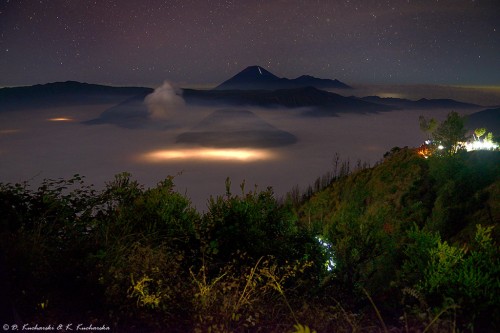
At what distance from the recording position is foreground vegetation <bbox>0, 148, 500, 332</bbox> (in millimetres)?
4344

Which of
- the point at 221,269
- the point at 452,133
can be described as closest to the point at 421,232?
the point at 221,269

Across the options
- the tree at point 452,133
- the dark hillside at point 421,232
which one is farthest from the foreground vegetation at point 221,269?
the tree at point 452,133

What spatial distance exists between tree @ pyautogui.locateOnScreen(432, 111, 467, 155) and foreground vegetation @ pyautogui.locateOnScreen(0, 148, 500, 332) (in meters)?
36.4

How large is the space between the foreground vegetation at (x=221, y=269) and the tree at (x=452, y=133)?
36432mm

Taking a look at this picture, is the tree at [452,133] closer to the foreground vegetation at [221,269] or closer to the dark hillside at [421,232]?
the dark hillside at [421,232]

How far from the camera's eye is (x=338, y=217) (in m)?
8.71

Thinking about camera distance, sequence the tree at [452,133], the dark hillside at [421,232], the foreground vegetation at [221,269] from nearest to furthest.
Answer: the foreground vegetation at [221,269]
the dark hillside at [421,232]
the tree at [452,133]

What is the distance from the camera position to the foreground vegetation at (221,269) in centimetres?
434

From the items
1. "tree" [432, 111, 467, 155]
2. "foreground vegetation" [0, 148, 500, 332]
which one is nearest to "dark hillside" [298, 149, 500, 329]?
"foreground vegetation" [0, 148, 500, 332]

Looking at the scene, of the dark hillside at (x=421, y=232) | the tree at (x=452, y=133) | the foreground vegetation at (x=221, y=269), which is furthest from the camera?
the tree at (x=452, y=133)

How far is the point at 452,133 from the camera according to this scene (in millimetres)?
42500

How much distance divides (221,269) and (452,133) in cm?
4358

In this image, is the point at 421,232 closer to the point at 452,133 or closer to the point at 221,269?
the point at 221,269

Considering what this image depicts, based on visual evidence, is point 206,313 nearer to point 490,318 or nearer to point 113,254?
point 113,254
